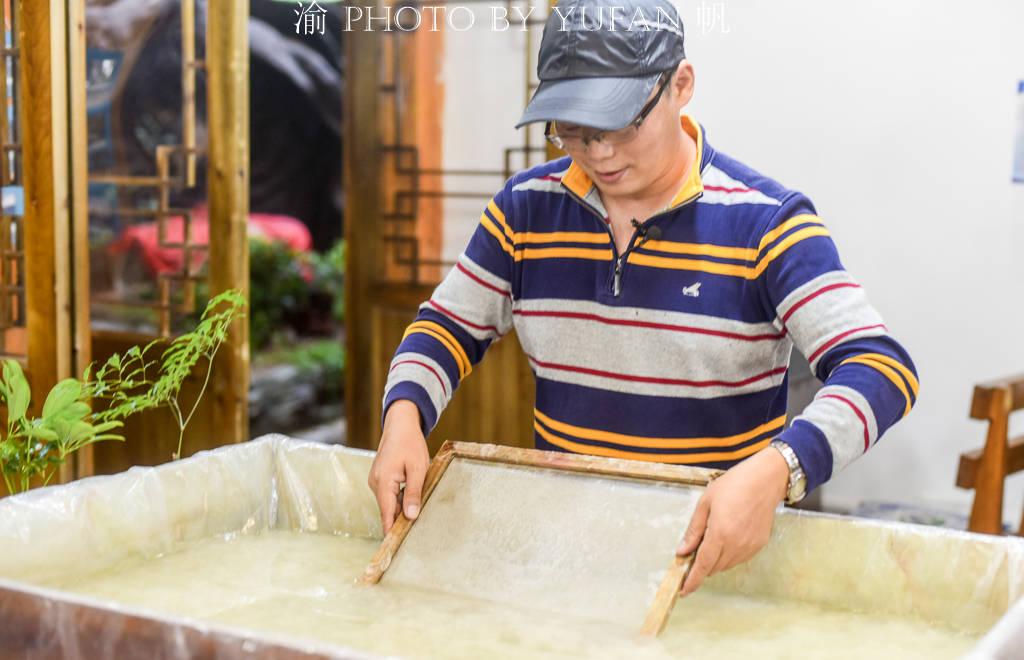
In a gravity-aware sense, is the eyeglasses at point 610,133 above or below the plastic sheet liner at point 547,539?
above

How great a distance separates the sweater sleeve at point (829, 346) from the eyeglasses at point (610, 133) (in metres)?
0.23

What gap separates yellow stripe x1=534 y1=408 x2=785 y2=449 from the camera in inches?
59.4

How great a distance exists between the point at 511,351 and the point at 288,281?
181 inches

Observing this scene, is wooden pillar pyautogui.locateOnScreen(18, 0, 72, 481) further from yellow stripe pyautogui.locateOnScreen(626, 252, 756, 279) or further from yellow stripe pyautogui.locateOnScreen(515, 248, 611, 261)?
yellow stripe pyautogui.locateOnScreen(626, 252, 756, 279)

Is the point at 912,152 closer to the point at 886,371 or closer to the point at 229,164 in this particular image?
the point at 229,164

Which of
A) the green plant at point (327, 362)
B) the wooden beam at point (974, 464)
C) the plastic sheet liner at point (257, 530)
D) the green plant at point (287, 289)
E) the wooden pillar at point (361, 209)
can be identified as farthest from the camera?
the green plant at point (287, 289)

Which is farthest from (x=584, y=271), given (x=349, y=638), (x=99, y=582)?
(x=99, y=582)

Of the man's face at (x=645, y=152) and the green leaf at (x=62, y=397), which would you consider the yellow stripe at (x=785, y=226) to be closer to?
the man's face at (x=645, y=152)

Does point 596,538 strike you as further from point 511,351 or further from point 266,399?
point 266,399

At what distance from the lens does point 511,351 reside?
12.3 feet

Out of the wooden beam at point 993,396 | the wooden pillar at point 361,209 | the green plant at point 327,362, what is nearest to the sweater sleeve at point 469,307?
the wooden beam at point 993,396

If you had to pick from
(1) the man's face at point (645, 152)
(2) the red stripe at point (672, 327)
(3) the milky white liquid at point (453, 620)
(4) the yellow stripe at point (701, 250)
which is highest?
(1) the man's face at point (645, 152)

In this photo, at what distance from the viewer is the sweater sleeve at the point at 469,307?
158 cm

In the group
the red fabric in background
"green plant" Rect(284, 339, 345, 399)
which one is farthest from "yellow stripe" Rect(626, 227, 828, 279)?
"green plant" Rect(284, 339, 345, 399)
